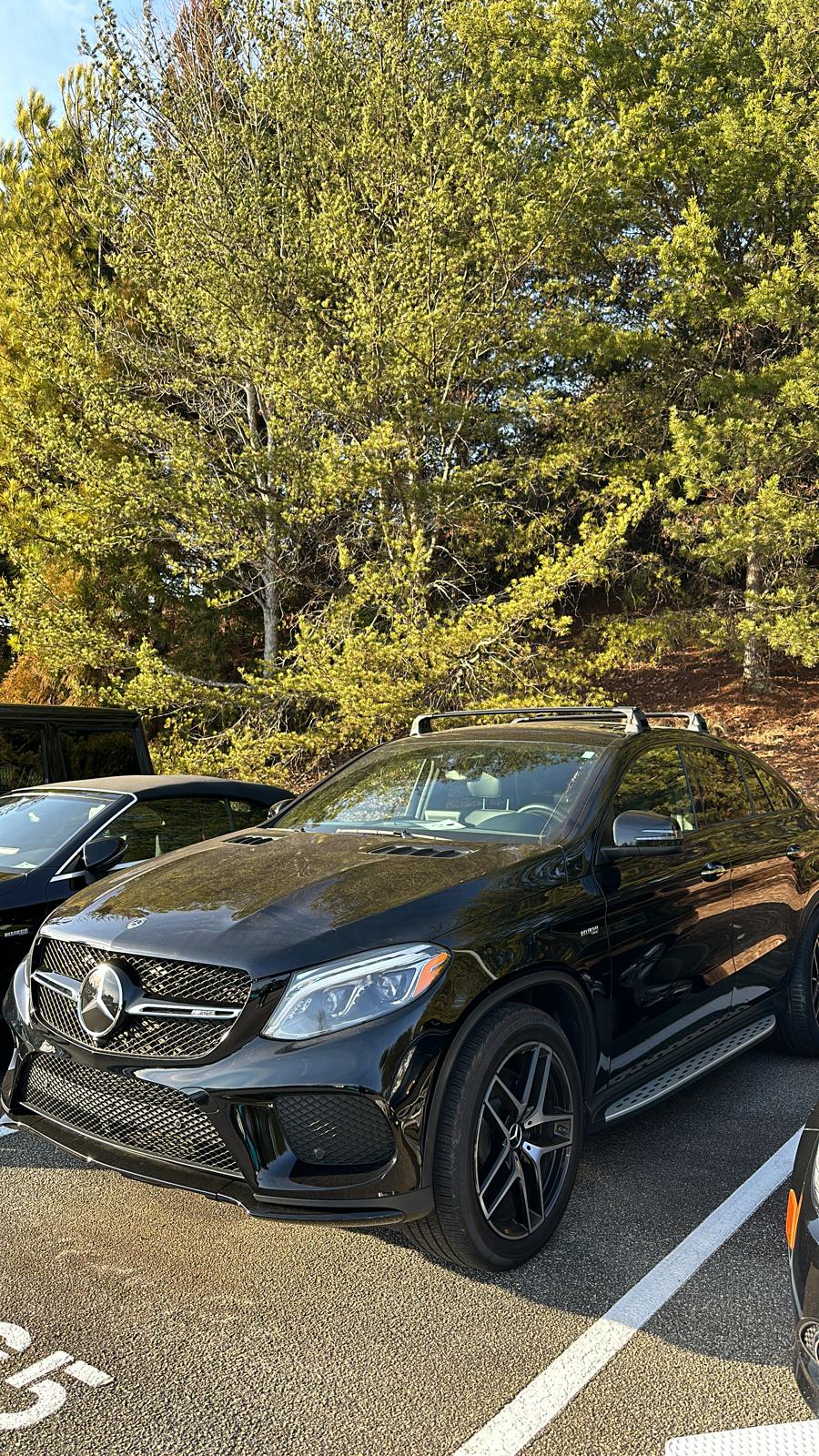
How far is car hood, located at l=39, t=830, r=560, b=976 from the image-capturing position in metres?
3.07

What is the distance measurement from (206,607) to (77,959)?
14.3 m

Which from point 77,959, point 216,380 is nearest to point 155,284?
point 216,380

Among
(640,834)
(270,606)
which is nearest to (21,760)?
(640,834)

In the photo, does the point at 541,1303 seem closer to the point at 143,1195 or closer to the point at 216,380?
the point at 143,1195

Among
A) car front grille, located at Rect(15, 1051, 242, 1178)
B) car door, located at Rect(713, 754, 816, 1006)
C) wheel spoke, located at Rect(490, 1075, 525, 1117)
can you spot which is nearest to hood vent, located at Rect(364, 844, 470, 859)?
wheel spoke, located at Rect(490, 1075, 525, 1117)

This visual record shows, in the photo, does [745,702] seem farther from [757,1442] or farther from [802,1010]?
[757,1442]

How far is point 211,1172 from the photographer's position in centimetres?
291

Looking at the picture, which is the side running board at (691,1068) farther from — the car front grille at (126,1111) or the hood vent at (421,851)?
the car front grille at (126,1111)

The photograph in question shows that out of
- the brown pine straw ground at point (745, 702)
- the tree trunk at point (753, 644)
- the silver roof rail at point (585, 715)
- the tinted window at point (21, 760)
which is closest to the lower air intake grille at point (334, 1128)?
the silver roof rail at point (585, 715)

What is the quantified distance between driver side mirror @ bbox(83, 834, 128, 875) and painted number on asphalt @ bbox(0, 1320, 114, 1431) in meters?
2.60

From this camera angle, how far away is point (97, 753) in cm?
742

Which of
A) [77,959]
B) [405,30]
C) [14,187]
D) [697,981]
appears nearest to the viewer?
[77,959]

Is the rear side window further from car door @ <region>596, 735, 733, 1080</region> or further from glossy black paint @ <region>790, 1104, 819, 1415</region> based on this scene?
glossy black paint @ <region>790, 1104, 819, 1415</region>

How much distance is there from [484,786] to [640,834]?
760 millimetres
